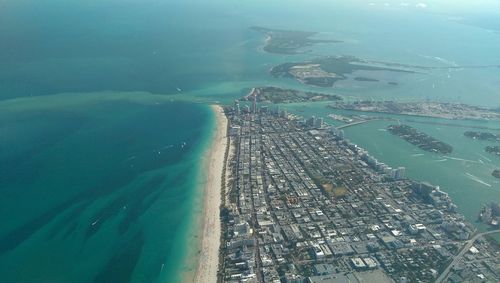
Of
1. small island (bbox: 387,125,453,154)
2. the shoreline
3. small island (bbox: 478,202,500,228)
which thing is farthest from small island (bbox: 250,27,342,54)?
small island (bbox: 478,202,500,228)

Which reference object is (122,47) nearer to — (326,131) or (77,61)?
(77,61)

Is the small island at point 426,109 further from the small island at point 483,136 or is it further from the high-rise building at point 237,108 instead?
the high-rise building at point 237,108

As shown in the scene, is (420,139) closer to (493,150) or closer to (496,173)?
(493,150)

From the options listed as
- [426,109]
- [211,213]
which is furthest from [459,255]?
[426,109]

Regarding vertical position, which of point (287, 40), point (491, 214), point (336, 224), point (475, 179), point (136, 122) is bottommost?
point (336, 224)

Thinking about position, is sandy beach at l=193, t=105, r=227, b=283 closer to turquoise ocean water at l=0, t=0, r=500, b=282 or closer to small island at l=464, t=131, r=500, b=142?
turquoise ocean water at l=0, t=0, r=500, b=282

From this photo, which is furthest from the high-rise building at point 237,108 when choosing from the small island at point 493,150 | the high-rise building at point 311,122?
the small island at point 493,150
